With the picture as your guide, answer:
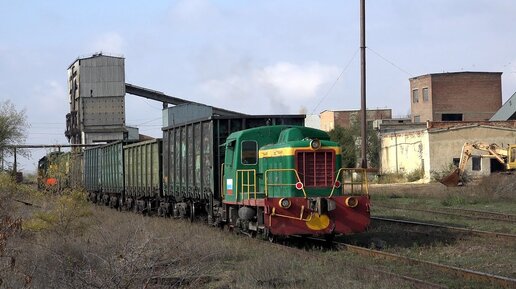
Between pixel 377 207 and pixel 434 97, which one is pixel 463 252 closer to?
pixel 377 207

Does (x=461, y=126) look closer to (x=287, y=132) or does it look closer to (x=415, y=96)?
(x=415, y=96)

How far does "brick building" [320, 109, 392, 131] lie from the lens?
264 feet

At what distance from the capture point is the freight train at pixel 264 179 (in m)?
13.1

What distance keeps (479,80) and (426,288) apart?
6980cm

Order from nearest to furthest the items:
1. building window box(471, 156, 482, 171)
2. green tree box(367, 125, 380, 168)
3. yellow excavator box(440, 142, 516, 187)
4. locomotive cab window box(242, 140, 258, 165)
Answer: locomotive cab window box(242, 140, 258, 165) < yellow excavator box(440, 142, 516, 187) < building window box(471, 156, 482, 171) < green tree box(367, 125, 380, 168)

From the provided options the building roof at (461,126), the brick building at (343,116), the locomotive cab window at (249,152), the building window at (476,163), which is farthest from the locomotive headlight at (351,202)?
the brick building at (343,116)

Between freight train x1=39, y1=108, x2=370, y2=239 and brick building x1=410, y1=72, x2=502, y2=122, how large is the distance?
187 feet

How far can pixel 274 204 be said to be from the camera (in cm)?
1302

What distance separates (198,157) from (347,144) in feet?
144

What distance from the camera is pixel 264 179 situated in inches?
557

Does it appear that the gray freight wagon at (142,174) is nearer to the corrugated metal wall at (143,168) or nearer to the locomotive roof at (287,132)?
the corrugated metal wall at (143,168)

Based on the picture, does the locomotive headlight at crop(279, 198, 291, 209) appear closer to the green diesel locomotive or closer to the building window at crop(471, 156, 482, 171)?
the green diesel locomotive

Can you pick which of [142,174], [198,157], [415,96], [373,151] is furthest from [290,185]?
[415,96]

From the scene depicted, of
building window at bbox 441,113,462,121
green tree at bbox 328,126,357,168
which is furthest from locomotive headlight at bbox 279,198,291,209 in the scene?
building window at bbox 441,113,462,121
